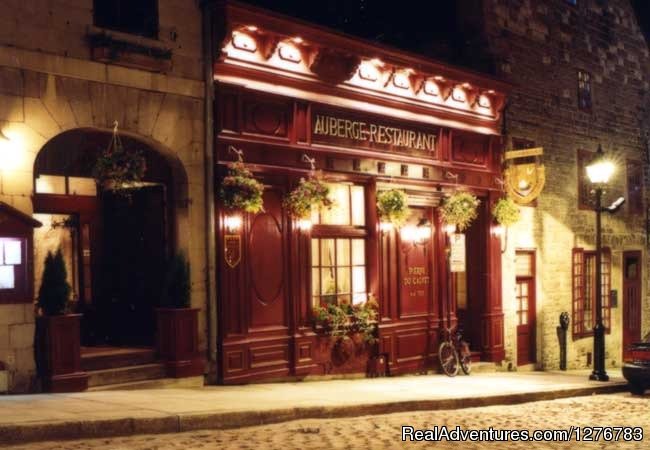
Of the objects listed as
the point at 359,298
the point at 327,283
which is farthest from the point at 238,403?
the point at 359,298

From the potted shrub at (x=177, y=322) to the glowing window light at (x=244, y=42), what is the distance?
3.20 meters

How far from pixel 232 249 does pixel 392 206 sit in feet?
10.9

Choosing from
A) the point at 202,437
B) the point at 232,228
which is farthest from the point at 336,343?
the point at 202,437

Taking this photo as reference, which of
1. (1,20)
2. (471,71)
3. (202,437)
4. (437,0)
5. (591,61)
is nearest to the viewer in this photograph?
(202,437)

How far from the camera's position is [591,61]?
67.8 ft

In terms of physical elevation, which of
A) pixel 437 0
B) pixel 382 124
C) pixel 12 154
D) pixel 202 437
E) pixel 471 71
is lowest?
pixel 202 437

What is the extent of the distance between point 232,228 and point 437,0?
27.8 ft

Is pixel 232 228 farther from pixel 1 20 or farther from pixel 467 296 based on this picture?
pixel 467 296

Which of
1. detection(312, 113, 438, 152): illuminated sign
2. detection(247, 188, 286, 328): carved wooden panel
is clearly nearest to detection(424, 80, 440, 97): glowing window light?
detection(312, 113, 438, 152): illuminated sign

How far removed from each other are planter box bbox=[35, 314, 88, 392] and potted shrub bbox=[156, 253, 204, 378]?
4.74ft

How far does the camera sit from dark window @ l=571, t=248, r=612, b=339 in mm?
19594

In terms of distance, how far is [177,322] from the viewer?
11.5 meters

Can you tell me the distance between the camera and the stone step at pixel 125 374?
1077 cm

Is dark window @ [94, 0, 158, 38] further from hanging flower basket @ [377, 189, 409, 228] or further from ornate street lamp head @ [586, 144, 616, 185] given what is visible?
ornate street lamp head @ [586, 144, 616, 185]
